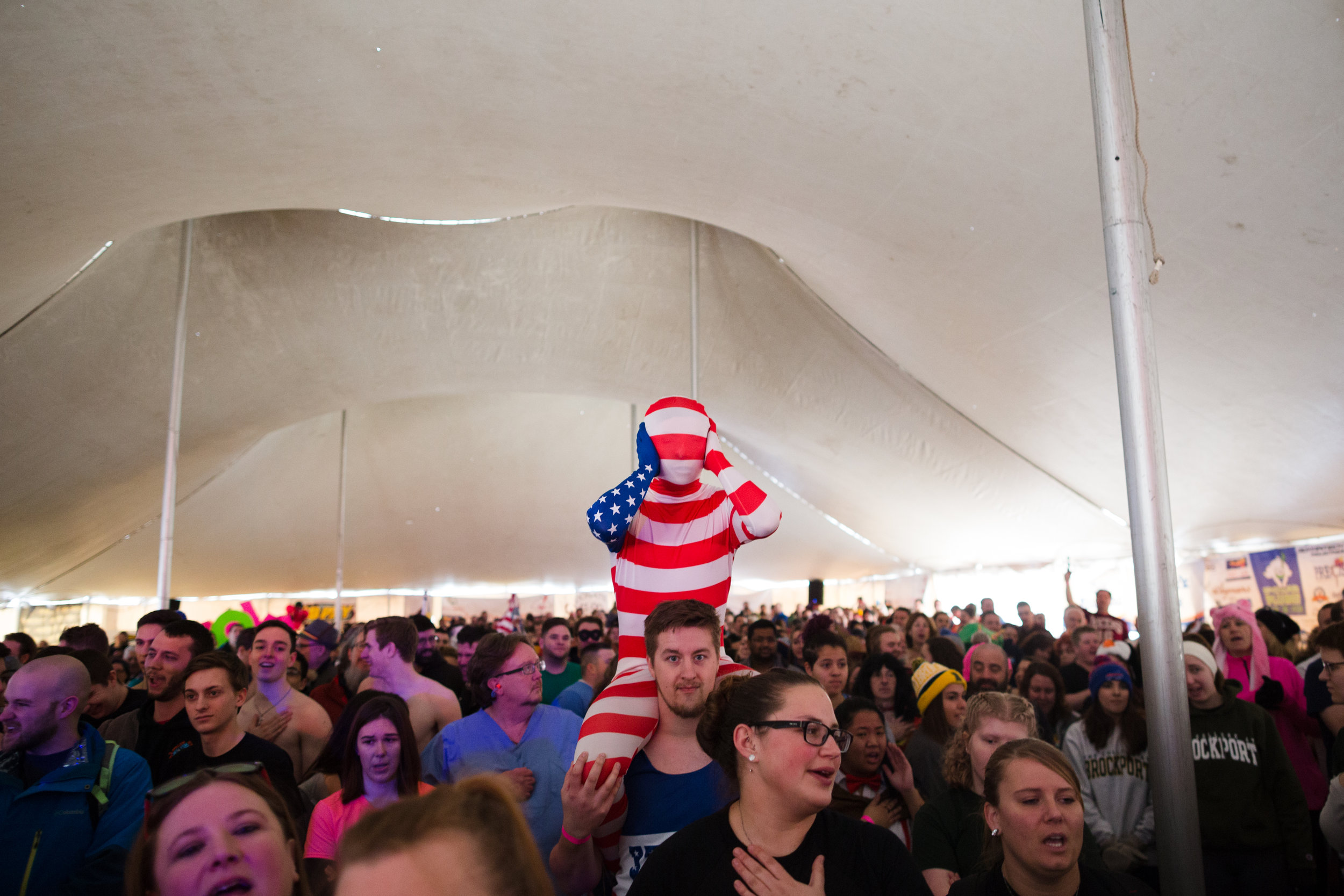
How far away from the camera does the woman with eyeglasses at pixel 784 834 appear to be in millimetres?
1905

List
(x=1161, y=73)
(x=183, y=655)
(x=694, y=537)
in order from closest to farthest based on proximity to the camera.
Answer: (x=694, y=537) → (x=183, y=655) → (x=1161, y=73)

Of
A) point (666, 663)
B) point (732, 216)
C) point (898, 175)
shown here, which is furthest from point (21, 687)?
point (732, 216)

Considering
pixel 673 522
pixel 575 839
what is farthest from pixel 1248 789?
pixel 575 839

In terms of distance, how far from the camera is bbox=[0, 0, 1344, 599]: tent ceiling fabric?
5789mm

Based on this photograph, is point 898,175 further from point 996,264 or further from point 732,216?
point 732,216

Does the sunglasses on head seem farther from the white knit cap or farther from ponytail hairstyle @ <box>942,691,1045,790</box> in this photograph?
the white knit cap

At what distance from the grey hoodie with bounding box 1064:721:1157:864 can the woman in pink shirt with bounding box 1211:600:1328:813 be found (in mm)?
1042

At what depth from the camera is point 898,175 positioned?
7.26 meters

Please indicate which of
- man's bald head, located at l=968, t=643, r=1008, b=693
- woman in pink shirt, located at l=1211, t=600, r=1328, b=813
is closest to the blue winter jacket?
man's bald head, located at l=968, t=643, r=1008, b=693

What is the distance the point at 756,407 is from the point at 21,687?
1168 cm

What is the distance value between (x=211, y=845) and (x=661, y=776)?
1.24 meters

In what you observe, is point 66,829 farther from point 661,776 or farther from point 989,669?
point 989,669

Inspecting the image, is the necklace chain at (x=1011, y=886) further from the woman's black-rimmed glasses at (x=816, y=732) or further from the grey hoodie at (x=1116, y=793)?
the grey hoodie at (x=1116, y=793)

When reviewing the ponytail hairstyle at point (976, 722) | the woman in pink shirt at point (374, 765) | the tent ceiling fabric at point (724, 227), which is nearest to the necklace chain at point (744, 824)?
the ponytail hairstyle at point (976, 722)
